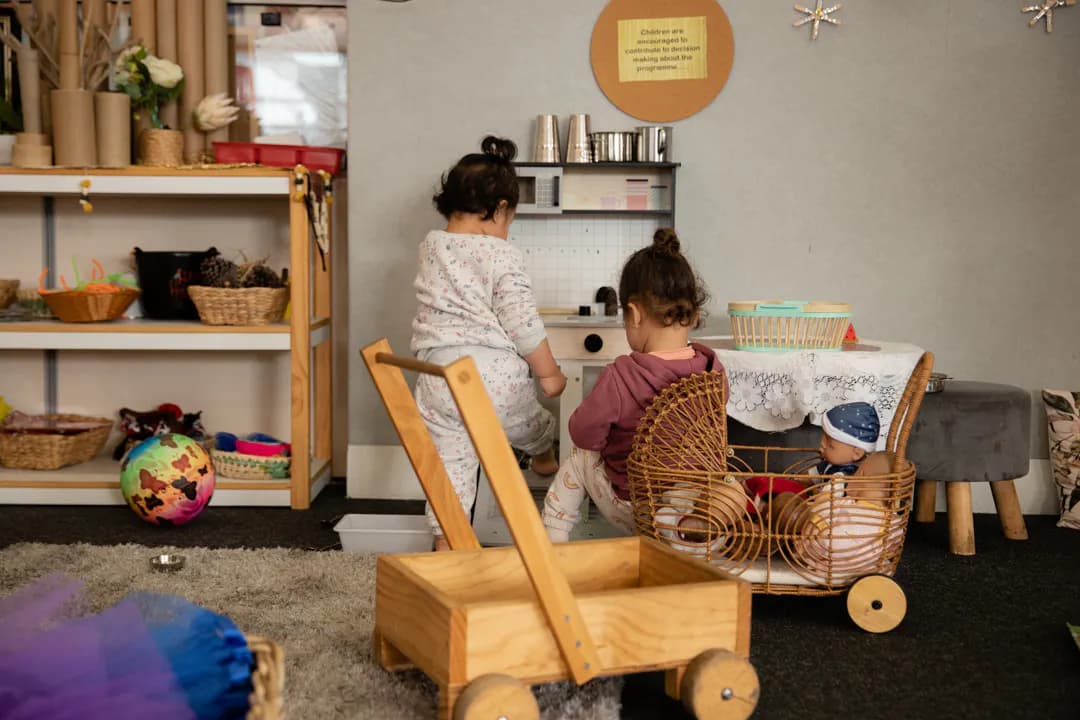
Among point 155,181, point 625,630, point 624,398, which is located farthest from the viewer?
point 155,181

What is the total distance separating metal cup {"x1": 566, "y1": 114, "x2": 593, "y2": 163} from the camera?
3693 mm

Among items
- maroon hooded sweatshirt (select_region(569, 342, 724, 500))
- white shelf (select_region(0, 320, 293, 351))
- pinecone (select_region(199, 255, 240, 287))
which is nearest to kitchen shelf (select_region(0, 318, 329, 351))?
white shelf (select_region(0, 320, 293, 351))

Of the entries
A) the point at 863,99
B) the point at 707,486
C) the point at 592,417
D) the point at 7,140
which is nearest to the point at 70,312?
the point at 7,140

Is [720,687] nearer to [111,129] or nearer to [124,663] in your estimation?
[124,663]

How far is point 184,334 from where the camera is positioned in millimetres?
3605

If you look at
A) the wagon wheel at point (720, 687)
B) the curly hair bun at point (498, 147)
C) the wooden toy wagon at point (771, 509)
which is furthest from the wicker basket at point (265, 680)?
the curly hair bun at point (498, 147)

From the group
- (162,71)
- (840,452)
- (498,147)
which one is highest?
(162,71)

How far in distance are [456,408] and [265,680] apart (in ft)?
5.19

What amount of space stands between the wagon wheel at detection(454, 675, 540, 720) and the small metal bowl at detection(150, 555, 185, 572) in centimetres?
137

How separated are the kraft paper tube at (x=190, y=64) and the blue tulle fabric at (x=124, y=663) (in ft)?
8.85

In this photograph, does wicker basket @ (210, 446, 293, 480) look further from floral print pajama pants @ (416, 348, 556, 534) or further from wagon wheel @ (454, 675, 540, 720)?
wagon wheel @ (454, 675, 540, 720)

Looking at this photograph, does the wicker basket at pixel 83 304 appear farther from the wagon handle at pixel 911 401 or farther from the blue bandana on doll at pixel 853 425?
the wagon handle at pixel 911 401

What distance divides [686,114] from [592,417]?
5.49ft

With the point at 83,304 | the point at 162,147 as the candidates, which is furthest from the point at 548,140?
the point at 83,304
